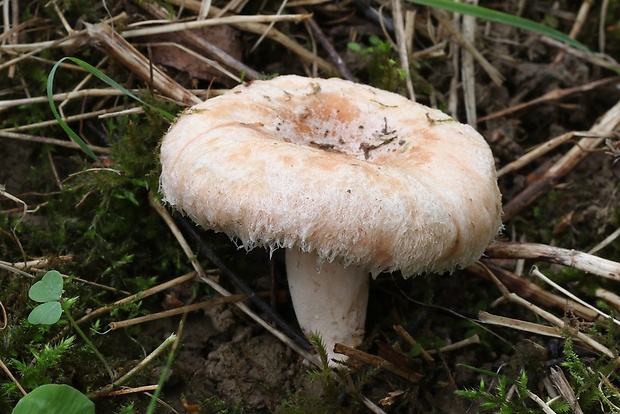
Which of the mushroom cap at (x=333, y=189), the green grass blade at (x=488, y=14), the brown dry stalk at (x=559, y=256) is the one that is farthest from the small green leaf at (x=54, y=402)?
the green grass blade at (x=488, y=14)

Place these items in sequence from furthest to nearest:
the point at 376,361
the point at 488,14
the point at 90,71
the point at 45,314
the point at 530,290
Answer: the point at 530,290, the point at 488,14, the point at 376,361, the point at 90,71, the point at 45,314

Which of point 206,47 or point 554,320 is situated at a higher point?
point 206,47

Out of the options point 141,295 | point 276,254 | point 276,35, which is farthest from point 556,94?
point 141,295

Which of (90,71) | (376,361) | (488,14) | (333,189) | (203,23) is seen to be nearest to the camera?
(333,189)

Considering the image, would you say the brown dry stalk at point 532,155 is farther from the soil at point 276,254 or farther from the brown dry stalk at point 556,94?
the brown dry stalk at point 556,94

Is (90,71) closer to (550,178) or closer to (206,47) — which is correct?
(206,47)

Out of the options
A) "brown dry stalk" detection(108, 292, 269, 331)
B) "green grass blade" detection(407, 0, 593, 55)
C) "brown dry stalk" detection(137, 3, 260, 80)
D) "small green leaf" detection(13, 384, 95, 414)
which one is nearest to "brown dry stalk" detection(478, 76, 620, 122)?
"green grass blade" detection(407, 0, 593, 55)

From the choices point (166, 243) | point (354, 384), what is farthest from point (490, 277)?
point (166, 243)
